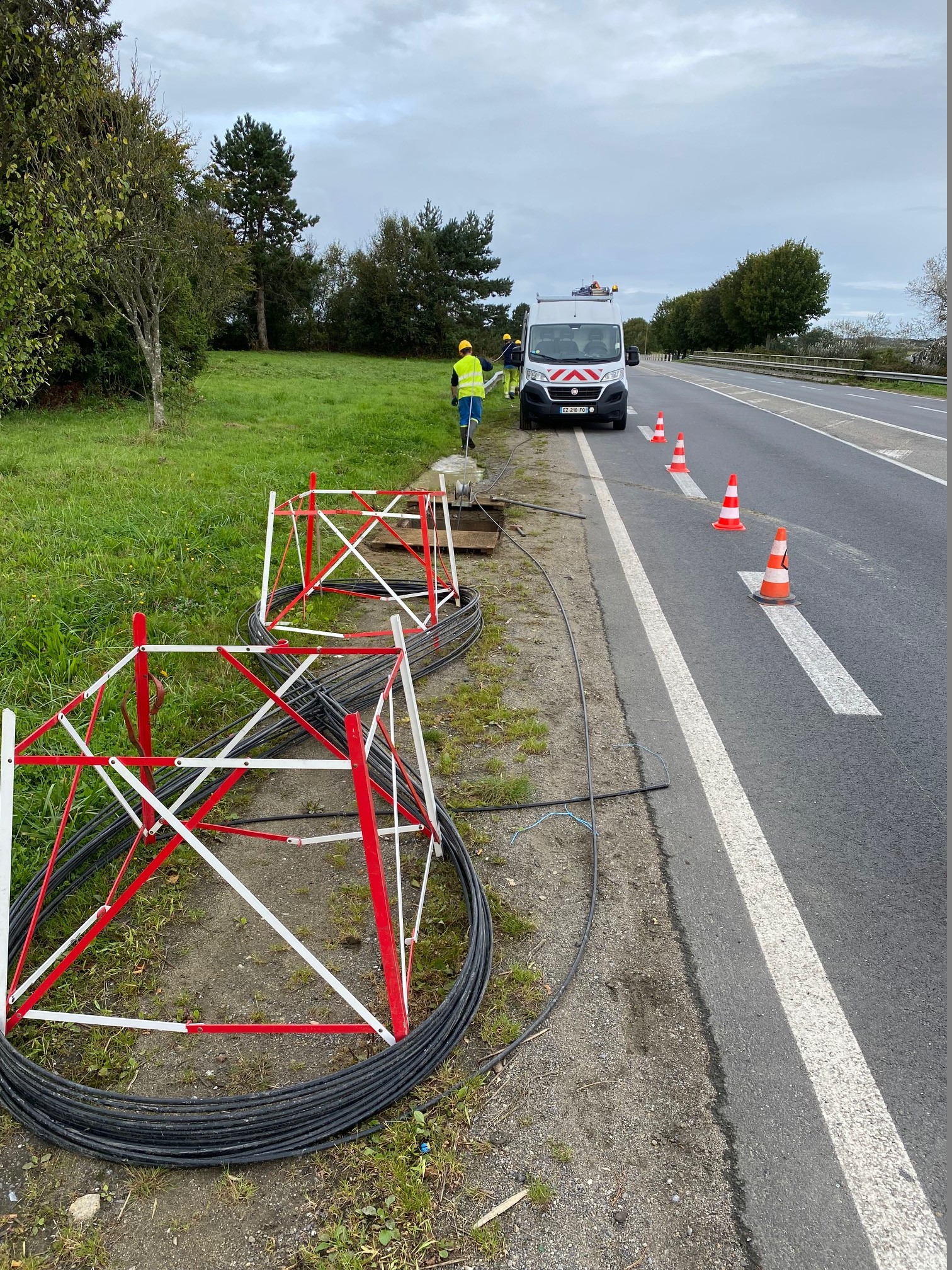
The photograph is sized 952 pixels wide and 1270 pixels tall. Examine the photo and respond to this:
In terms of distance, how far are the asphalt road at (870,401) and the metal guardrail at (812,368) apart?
119cm

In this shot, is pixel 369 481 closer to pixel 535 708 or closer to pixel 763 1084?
pixel 535 708

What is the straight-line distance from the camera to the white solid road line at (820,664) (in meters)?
5.04

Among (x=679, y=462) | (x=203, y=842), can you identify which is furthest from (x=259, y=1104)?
(x=679, y=462)

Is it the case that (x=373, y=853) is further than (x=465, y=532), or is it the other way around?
(x=465, y=532)

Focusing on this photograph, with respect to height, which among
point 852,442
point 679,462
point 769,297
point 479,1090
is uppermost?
point 769,297

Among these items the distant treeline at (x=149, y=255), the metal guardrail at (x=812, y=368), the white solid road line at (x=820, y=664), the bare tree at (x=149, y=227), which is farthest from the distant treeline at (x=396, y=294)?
the white solid road line at (x=820, y=664)

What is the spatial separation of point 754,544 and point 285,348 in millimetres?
46678

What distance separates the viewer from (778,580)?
22.5 ft

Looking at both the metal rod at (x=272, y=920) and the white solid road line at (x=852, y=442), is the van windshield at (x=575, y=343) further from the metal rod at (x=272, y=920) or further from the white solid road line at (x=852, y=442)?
the metal rod at (x=272, y=920)

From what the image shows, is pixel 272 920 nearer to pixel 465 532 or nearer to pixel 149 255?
pixel 465 532

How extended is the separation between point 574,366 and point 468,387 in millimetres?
3366

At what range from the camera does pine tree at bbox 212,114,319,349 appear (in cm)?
4544

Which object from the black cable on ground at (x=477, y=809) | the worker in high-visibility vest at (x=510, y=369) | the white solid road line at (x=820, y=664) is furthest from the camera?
the worker in high-visibility vest at (x=510, y=369)

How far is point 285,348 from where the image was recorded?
4988 cm
